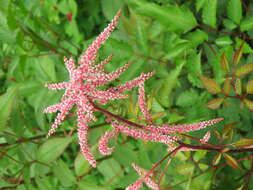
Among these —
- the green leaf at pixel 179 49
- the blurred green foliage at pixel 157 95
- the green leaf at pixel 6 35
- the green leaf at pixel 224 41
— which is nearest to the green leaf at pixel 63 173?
the blurred green foliage at pixel 157 95

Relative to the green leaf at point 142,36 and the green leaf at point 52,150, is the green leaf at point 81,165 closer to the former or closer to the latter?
the green leaf at point 52,150

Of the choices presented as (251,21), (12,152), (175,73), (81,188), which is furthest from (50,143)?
(251,21)

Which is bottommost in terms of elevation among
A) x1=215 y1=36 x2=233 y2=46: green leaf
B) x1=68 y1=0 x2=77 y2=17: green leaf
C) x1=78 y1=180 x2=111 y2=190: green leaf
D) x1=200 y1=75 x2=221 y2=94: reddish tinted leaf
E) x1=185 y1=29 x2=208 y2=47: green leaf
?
x1=78 y1=180 x2=111 y2=190: green leaf

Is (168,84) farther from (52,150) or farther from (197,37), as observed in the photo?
(52,150)

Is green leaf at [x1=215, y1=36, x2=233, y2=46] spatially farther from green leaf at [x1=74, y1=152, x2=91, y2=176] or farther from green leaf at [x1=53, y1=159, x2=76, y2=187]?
green leaf at [x1=53, y1=159, x2=76, y2=187]

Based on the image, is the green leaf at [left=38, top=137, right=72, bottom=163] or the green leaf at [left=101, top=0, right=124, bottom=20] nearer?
the green leaf at [left=38, top=137, right=72, bottom=163]

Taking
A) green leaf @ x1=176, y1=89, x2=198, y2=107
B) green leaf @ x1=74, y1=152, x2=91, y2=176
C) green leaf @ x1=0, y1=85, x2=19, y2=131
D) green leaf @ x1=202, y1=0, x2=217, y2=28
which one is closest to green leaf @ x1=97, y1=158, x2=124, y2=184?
green leaf @ x1=74, y1=152, x2=91, y2=176
